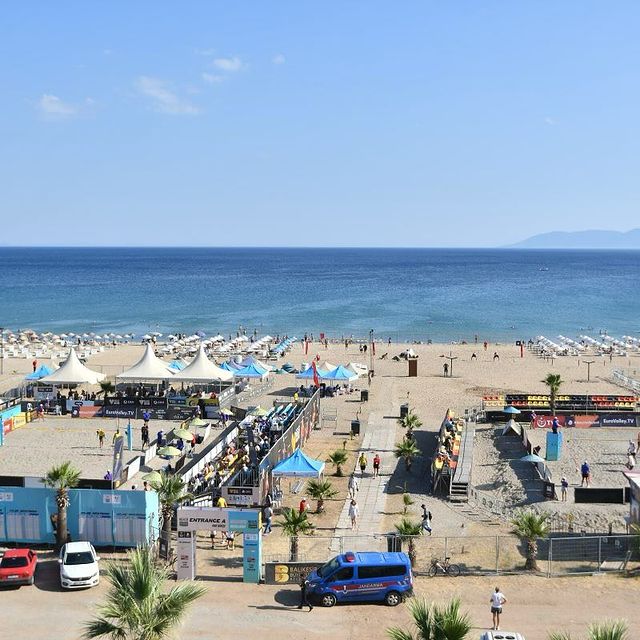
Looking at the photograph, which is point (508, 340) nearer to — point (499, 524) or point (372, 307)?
point (372, 307)

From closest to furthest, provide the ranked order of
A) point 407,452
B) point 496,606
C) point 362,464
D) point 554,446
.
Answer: point 496,606, point 407,452, point 362,464, point 554,446

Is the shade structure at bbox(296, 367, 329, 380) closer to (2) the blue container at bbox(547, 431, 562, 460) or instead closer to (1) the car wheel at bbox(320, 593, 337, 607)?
(2) the blue container at bbox(547, 431, 562, 460)

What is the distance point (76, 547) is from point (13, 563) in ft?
A: 4.14

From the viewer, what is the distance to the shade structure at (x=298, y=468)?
2362 cm

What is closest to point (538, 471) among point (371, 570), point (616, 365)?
point (371, 570)

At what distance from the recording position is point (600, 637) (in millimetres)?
9289

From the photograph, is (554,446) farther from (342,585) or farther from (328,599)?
(328,599)

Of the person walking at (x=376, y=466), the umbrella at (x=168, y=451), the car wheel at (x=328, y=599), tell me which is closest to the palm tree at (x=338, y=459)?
the person walking at (x=376, y=466)

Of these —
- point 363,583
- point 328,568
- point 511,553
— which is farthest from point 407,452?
point 363,583

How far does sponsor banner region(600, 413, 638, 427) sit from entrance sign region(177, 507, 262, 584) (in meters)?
20.0

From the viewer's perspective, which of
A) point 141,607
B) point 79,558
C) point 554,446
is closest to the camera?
point 141,607

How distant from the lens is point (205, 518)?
1766 cm

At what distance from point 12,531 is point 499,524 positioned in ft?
39.4

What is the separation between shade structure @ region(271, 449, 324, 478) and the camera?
2362cm
